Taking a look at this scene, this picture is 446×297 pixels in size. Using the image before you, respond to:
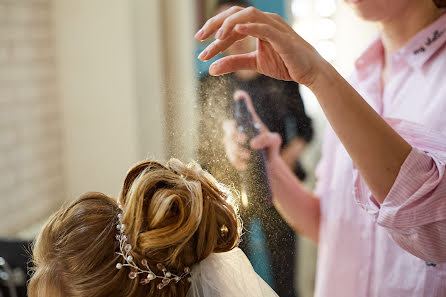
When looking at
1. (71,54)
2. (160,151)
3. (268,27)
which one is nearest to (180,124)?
(160,151)

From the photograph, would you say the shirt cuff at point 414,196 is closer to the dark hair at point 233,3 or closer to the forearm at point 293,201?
the forearm at point 293,201

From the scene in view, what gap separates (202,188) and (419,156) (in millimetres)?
273

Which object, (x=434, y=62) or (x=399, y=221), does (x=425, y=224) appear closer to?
(x=399, y=221)

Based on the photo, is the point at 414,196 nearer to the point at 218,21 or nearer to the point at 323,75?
the point at 323,75

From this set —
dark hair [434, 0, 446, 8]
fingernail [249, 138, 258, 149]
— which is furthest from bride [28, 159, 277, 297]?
dark hair [434, 0, 446, 8]

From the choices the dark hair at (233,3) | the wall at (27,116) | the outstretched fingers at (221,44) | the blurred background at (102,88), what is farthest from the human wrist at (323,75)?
the wall at (27,116)

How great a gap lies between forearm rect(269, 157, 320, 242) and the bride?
0.13 metres

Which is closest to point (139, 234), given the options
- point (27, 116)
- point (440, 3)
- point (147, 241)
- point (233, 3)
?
point (147, 241)

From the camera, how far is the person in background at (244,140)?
0.74m

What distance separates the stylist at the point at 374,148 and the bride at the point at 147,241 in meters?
0.16

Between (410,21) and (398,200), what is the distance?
29 cm

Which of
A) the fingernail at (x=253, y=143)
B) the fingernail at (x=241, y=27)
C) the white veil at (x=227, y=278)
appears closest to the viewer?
the fingernail at (x=241, y=27)

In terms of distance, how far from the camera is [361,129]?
59cm

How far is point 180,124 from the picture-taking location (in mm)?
729
